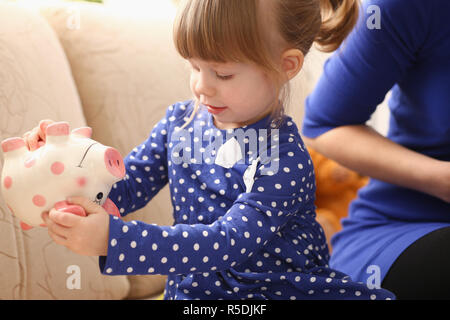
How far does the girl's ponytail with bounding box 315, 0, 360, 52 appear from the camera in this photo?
83 cm

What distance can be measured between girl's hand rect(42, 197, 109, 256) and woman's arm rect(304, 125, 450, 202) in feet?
1.72

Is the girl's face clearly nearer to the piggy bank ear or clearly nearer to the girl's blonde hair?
the girl's blonde hair

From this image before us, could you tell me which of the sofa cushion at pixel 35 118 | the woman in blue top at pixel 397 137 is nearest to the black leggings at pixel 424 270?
the woman in blue top at pixel 397 137

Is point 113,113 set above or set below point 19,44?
below

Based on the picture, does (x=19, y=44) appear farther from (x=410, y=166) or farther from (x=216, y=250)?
(x=410, y=166)

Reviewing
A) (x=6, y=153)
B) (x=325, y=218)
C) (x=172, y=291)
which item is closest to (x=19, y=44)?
(x=6, y=153)

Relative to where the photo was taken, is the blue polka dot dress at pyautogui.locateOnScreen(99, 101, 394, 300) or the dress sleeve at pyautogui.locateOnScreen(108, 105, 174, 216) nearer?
the blue polka dot dress at pyautogui.locateOnScreen(99, 101, 394, 300)

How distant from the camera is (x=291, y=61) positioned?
2.44 ft

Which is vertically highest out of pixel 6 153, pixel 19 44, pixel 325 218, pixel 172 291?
pixel 19 44

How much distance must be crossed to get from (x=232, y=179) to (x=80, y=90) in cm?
46

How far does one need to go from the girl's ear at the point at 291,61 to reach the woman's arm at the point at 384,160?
0.26m

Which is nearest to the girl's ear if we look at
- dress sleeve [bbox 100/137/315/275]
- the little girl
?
the little girl
